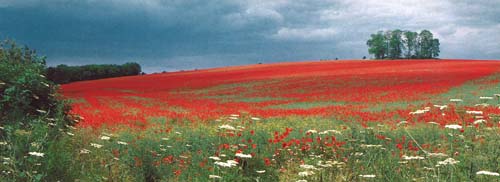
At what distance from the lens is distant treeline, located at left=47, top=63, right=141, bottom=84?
72881mm

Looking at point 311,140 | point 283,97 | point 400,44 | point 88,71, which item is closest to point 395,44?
point 400,44

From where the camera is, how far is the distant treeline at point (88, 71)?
239 feet

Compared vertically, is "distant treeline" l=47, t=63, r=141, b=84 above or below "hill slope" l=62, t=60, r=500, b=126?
above

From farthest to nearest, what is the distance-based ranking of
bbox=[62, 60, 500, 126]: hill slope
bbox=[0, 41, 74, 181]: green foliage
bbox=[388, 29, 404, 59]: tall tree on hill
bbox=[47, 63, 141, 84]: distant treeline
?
bbox=[388, 29, 404, 59]: tall tree on hill, bbox=[47, 63, 141, 84]: distant treeline, bbox=[62, 60, 500, 126]: hill slope, bbox=[0, 41, 74, 181]: green foliage

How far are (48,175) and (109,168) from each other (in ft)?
3.70

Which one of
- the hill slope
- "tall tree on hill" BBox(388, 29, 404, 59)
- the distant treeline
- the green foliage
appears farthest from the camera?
"tall tree on hill" BBox(388, 29, 404, 59)

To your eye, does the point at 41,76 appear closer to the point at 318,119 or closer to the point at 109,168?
the point at 109,168

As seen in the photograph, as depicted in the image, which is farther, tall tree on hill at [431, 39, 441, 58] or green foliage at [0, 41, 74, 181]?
tall tree on hill at [431, 39, 441, 58]

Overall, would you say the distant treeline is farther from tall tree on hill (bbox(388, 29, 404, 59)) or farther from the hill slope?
tall tree on hill (bbox(388, 29, 404, 59))

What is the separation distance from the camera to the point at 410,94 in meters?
31.1

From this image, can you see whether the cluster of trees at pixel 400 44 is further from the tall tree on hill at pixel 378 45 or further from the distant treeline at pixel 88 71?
the distant treeline at pixel 88 71

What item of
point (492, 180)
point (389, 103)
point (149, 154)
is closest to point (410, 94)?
point (389, 103)

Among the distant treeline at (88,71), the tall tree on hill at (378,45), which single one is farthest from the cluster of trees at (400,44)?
the distant treeline at (88,71)

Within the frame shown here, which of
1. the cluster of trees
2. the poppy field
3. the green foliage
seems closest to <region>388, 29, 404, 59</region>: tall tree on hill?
the cluster of trees
